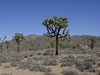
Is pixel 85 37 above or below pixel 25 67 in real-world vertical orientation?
above

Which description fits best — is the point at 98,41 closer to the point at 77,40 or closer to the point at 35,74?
the point at 77,40

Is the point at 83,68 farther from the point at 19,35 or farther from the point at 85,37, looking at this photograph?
the point at 85,37

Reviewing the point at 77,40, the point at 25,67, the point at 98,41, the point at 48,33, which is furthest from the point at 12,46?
the point at 25,67

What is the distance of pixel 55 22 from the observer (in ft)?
80.5

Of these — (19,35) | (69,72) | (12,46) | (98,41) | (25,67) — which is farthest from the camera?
(12,46)

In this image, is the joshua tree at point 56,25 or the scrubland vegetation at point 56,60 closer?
the scrubland vegetation at point 56,60

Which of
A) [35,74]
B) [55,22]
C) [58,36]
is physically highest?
[55,22]

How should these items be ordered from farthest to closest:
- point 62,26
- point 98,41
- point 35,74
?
1. point 98,41
2. point 62,26
3. point 35,74

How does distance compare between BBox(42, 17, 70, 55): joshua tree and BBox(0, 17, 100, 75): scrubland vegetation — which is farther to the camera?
BBox(42, 17, 70, 55): joshua tree

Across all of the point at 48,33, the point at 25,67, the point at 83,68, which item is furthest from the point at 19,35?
the point at 83,68

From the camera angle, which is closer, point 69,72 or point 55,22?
point 69,72

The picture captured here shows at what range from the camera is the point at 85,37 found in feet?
246

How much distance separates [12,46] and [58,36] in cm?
5297

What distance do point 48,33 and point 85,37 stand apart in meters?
52.9
